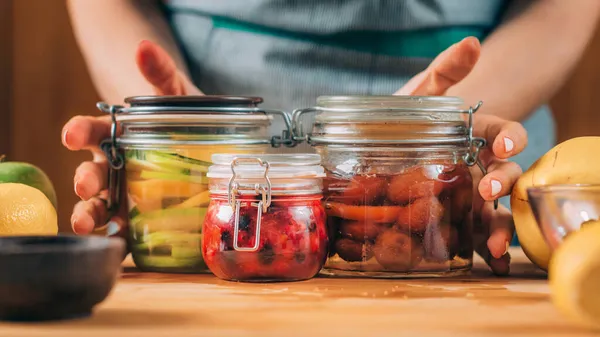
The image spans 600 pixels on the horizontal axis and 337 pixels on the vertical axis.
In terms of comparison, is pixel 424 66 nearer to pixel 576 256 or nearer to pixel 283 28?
pixel 283 28

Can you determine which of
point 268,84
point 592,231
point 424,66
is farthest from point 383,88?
point 592,231

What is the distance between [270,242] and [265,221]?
2 centimetres

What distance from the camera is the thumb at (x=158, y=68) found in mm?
815

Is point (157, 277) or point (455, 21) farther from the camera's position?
point (455, 21)

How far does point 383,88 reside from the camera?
125 centimetres

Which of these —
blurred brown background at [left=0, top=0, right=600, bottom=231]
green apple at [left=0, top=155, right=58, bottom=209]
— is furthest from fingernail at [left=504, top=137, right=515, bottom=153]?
blurred brown background at [left=0, top=0, right=600, bottom=231]

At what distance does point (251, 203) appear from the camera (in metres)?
0.71

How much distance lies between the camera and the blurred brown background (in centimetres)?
203

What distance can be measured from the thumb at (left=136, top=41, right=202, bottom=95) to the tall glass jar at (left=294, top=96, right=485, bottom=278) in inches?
6.6

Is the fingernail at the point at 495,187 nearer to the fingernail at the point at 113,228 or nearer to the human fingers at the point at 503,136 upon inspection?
the human fingers at the point at 503,136

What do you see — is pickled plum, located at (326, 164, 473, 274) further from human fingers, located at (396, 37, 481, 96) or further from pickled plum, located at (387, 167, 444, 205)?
human fingers, located at (396, 37, 481, 96)

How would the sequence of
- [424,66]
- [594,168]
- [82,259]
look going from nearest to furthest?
[82,259] → [594,168] → [424,66]

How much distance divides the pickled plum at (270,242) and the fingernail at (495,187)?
0.51 feet

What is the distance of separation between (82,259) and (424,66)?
2.54 ft
